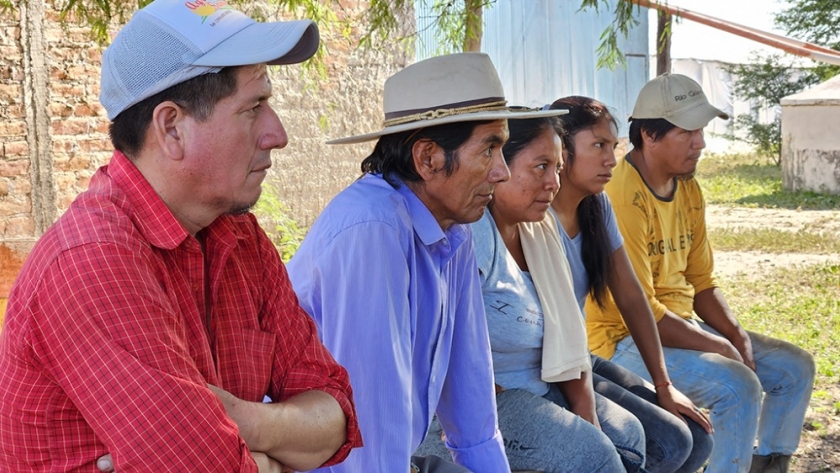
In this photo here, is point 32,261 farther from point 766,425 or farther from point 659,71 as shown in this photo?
point 659,71

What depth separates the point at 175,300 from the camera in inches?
67.0

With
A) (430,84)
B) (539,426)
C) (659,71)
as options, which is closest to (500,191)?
(430,84)

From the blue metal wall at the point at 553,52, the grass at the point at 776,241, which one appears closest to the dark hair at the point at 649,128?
the blue metal wall at the point at 553,52

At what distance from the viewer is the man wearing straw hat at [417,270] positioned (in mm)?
2383

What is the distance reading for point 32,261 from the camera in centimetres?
161

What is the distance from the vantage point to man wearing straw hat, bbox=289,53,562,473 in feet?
7.82

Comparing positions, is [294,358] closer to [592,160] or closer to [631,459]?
[631,459]

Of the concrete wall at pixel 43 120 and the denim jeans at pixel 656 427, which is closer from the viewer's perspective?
the denim jeans at pixel 656 427

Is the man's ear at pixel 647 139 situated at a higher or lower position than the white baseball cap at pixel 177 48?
lower

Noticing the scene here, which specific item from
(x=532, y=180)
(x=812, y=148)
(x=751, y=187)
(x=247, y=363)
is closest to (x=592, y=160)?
(x=532, y=180)

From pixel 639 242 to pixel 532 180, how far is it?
3.63 feet

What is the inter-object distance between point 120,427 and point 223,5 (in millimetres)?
847

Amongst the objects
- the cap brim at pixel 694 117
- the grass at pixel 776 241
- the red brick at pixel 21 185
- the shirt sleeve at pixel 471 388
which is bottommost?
the grass at pixel 776 241

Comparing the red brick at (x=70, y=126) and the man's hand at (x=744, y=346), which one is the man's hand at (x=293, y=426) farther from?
the red brick at (x=70, y=126)
